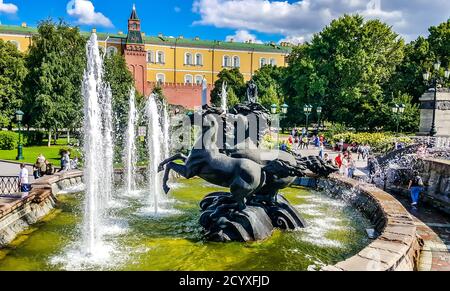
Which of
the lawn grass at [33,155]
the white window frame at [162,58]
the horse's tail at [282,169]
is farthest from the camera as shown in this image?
the white window frame at [162,58]

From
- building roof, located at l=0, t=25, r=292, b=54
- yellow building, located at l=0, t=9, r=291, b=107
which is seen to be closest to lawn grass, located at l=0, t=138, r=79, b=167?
yellow building, located at l=0, t=9, r=291, b=107

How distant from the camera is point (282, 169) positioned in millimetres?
8438

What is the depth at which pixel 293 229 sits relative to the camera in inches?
357

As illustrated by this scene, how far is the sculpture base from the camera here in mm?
8219

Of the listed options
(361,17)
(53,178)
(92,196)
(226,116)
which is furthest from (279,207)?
(361,17)

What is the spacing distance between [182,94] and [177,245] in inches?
2736

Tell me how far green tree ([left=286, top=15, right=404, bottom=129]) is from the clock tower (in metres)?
38.2

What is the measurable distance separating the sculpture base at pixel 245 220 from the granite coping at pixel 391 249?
6.90ft

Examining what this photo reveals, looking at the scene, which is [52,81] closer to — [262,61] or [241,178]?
[241,178]

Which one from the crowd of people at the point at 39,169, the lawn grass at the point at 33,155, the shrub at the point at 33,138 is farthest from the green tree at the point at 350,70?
the crowd of people at the point at 39,169

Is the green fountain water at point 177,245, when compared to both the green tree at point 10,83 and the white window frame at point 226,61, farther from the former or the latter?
the white window frame at point 226,61

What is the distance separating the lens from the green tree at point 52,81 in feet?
109

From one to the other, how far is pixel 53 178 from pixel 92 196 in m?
4.99
